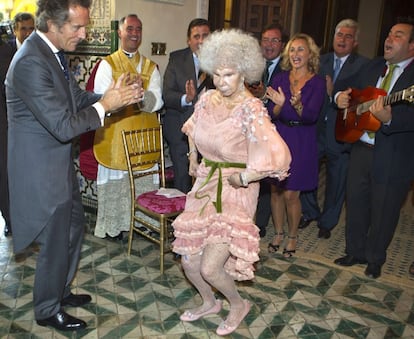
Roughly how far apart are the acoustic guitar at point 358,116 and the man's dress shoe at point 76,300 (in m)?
2.21

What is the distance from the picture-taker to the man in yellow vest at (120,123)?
3576mm

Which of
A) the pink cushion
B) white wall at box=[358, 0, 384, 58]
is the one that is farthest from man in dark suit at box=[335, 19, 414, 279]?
white wall at box=[358, 0, 384, 58]

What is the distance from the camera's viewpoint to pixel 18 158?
2420mm

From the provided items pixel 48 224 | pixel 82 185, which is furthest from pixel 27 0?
pixel 48 224

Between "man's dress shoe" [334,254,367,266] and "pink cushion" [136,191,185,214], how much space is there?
4.50 feet

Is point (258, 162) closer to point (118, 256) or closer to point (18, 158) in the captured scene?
point (18, 158)

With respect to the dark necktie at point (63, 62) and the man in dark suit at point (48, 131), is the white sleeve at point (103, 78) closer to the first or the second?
the man in dark suit at point (48, 131)

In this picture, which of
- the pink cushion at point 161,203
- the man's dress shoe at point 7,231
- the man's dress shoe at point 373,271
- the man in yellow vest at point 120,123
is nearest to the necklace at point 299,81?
the man in yellow vest at point 120,123

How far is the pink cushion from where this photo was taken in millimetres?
3344

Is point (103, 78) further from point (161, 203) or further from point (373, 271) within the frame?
point (373, 271)

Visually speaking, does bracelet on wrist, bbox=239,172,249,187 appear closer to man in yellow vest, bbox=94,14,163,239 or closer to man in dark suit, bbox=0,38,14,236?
man in yellow vest, bbox=94,14,163,239

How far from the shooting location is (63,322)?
269 centimetres

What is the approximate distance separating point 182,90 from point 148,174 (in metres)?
0.75

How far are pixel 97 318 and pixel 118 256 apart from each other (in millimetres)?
860
